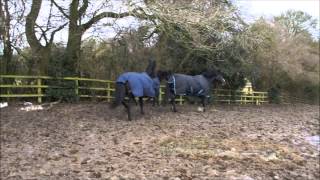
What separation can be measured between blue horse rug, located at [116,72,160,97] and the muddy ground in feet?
2.50

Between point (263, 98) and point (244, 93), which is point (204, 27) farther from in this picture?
point (263, 98)

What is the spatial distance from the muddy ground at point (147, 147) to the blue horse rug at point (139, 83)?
2.50ft

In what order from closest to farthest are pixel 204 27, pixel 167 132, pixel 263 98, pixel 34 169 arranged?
pixel 34 169 → pixel 167 132 → pixel 204 27 → pixel 263 98

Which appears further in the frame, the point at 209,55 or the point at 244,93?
the point at 244,93

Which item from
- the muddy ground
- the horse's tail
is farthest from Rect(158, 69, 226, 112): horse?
the horse's tail

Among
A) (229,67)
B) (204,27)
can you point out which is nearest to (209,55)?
(229,67)

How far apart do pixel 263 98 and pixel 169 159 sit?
3045cm

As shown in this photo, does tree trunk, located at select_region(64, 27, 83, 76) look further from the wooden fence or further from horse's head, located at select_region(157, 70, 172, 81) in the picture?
horse's head, located at select_region(157, 70, 172, 81)

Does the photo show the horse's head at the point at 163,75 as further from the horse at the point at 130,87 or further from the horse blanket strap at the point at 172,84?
the horse at the point at 130,87

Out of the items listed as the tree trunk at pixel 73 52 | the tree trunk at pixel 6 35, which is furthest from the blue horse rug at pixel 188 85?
the tree trunk at pixel 6 35

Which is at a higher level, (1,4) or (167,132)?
(1,4)

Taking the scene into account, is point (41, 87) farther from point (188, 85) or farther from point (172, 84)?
point (188, 85)

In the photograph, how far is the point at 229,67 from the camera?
87.2 feet

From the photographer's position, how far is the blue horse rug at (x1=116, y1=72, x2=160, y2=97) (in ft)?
48.9
